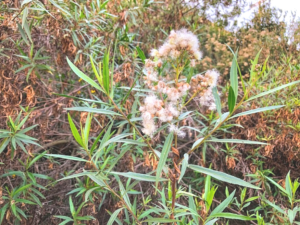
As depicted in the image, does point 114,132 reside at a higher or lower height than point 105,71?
lower

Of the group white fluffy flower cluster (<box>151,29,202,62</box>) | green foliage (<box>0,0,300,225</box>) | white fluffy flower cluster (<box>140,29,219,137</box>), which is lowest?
green foliage (<box>0,0,300,225</box>)

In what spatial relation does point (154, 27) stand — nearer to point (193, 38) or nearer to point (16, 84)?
point (16, 84)

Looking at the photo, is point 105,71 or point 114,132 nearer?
point 105,71

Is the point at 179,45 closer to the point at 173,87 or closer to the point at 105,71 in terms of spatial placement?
the point at 173,87

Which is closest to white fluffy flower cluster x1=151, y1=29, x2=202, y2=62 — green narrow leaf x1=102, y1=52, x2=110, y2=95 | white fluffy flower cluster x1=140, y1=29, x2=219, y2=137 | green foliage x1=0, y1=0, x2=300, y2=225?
white fluffy flower cluster x1=140, y1=29, x2=219, y2=137

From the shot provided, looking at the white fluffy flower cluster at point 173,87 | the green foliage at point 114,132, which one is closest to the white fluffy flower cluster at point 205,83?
the white fluffy flower cluster at point 173,87

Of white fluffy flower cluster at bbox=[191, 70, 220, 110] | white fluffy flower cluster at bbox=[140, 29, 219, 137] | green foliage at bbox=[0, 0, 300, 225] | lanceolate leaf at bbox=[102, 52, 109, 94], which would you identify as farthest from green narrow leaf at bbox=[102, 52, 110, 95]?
green foliage at bbox=[0, 0, 300, 225]

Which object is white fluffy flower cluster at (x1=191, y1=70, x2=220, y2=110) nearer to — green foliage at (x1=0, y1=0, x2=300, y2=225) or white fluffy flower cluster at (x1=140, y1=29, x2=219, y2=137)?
white fluffy flower cluster at (x1=140, y1=29, x2=219, y2=137)

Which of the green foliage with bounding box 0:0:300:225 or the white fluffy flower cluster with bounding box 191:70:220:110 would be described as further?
the green foliage with bounding box 0:0:300:225

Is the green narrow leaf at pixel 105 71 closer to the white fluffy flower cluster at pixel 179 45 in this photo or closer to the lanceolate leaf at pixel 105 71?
the lanceolate leaf at pixel 105 71

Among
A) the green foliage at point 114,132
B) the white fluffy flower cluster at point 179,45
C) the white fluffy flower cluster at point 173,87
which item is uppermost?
the white fluffy flower cluster at point 179,45

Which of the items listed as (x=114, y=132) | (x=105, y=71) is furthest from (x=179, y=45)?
(x=114, y=132)

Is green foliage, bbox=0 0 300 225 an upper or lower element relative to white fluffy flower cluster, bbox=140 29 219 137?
lower

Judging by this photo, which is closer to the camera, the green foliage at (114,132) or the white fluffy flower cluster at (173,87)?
the white fluffy flower cluster at (173,87)
